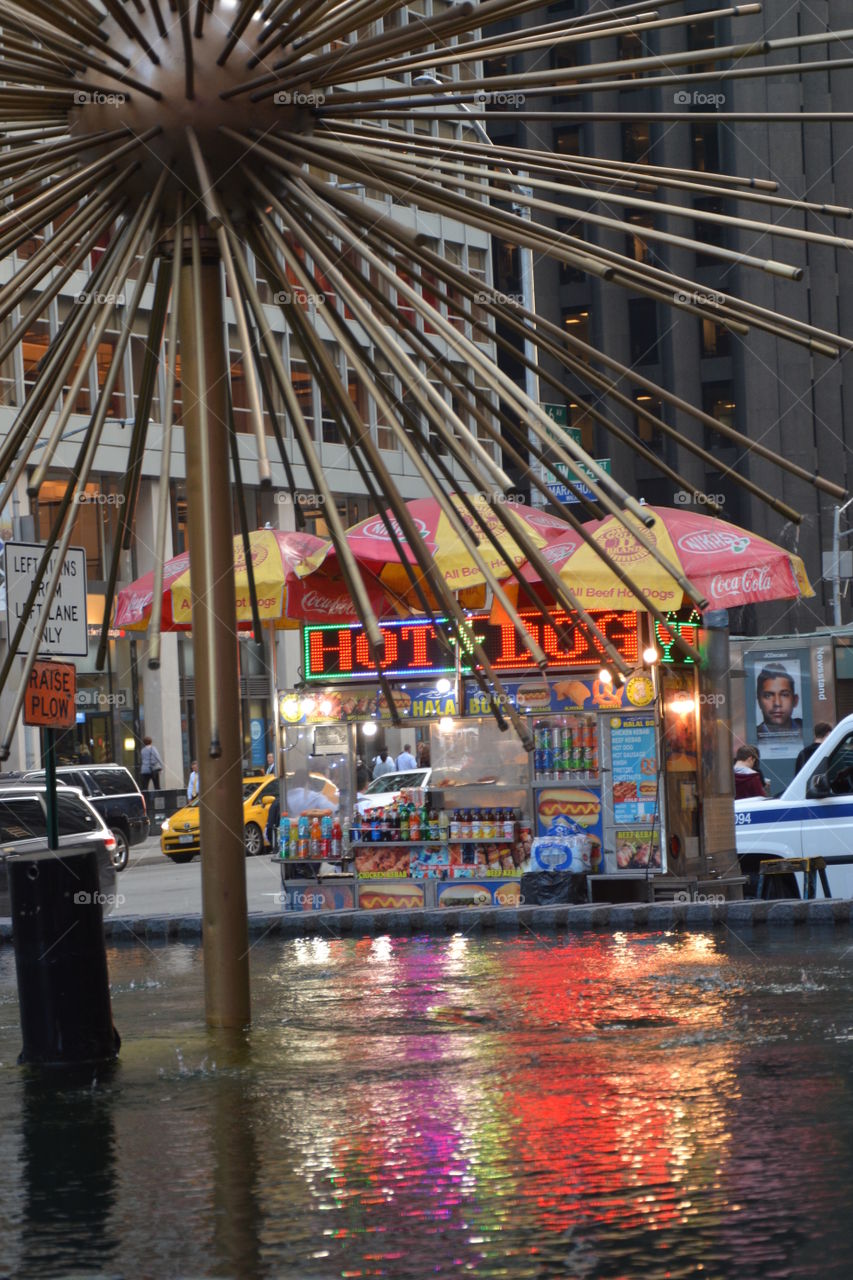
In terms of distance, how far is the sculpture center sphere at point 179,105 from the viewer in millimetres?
6379

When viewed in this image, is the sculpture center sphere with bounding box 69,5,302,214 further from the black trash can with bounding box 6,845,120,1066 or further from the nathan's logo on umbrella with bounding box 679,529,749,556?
the nathan's logo on umbrella with bounding box 679,529,749,556

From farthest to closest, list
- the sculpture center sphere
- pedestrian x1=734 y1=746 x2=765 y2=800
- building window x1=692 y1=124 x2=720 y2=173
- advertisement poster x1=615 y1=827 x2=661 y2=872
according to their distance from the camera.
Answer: building window x1=692 y1=124 x2=720 y2=173, pedestrian x1=734 y1=746 x2=765 y2=800, advertisement poster x1=615 y1=827 x2=661 y2=872, the sculpture center sphere

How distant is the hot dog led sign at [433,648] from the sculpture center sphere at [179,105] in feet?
31.4

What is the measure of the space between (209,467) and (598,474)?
6.89 feet

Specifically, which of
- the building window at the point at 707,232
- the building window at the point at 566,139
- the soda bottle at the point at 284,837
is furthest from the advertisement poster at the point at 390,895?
the building window at the point at 566,139

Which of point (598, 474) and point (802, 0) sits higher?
point (802, 0)

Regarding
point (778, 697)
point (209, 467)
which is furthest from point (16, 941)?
point (778, 697)

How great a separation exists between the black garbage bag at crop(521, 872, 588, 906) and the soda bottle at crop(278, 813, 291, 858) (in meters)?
2.97

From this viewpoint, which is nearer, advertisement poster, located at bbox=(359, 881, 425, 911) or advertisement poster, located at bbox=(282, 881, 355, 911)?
advertisement poster, located at bbox=(359, 881, 425, 911)

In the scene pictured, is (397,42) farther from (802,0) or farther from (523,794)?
(802,0)

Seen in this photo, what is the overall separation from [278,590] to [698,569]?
149 inches

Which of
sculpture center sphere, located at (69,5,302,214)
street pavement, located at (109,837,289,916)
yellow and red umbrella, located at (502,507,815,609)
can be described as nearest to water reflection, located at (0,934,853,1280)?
sculpture center sphere, located at (69,5,302,214)

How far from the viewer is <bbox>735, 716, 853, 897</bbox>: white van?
16.1 m

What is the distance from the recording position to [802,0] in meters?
72.7
